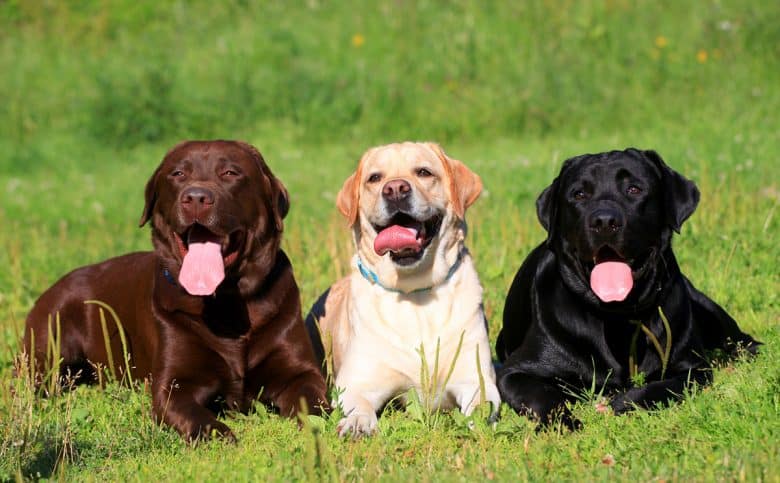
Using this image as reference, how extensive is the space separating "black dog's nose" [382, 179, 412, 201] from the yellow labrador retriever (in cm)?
4

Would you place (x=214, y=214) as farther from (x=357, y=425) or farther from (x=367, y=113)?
(x=367, y=113)

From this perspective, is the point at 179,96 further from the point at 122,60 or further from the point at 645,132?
the point at 645,132

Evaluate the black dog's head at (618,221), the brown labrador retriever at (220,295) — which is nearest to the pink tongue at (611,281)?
the black dog's head at (618,221)

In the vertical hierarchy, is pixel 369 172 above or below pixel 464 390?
above

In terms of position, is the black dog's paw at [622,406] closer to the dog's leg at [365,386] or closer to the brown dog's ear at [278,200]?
the dog's leg at [365,386]

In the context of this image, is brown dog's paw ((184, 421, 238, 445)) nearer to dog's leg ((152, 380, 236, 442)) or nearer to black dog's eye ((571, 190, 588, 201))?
dog's leg ((152, 380, 236, 442))

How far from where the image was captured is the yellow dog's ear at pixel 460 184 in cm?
548

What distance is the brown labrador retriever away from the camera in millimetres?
5188

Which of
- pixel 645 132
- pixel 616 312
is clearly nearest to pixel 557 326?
pixel 616 312

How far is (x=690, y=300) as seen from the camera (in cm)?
565

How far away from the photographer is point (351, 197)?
5613 millimetres

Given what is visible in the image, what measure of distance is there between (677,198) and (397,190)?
1408 mm

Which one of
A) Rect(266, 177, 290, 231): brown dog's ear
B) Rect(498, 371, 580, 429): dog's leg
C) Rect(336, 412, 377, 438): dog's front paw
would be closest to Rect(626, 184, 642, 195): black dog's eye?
Rect(498, 371, 580, 429): dog's leg

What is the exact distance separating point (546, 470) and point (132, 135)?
39.6 ft
